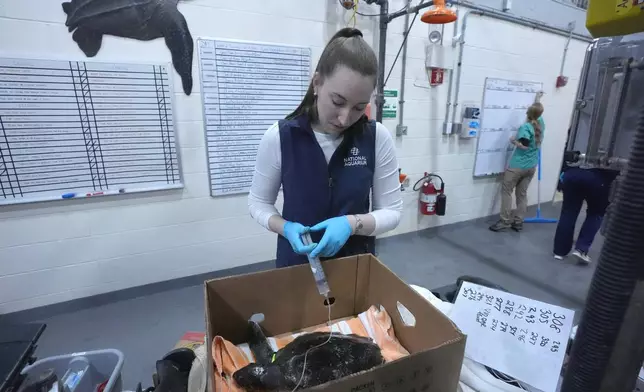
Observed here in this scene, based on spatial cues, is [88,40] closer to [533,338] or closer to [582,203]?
[533,338]

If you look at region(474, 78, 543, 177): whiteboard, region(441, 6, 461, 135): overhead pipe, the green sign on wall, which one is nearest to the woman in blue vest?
the green sign on wall

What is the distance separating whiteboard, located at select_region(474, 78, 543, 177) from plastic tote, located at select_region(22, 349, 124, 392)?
3.34 meters

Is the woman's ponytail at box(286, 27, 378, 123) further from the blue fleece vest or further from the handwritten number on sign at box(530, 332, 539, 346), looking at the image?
the handwritten number on sign at box(530, 332, 539, 346)

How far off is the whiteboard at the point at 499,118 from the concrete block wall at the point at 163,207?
0.55 meters

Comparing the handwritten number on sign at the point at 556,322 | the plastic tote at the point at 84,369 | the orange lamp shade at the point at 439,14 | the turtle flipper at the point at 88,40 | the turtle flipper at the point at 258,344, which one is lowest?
the plastic tote at the point at 84,369

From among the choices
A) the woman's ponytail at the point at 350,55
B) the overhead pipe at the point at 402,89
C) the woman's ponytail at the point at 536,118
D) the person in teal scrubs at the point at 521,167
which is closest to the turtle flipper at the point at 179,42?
the woman's ponytail at the point at 350,55

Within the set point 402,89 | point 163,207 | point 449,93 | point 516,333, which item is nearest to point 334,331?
point 516,333

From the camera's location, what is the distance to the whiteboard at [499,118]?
3.16 metres

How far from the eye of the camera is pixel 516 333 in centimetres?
66

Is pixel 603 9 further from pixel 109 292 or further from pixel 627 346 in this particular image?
pixel 109 292

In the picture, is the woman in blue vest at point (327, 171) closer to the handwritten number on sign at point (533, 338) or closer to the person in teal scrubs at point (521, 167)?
the handwritten number on sign at point (533, 338)

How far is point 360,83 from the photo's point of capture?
81cm

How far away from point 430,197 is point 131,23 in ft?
8.63

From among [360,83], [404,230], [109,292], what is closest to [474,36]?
[404,230]
